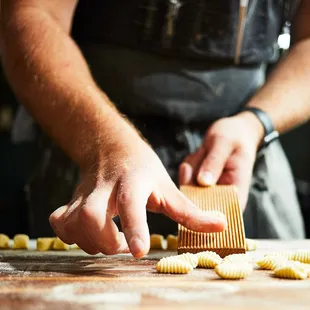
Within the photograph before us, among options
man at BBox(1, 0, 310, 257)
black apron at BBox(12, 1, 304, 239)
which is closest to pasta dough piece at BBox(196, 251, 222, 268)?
man at BBox(1, 0, 310, 257)

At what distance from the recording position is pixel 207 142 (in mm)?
1522

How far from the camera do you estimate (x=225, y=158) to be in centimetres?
147

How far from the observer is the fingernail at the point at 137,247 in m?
0.92

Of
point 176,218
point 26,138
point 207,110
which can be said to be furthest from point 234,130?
point 26,138

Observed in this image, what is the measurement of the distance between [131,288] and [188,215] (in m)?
0.27

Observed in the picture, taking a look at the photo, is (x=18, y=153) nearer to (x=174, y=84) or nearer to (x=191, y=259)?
(x=174, y=84)

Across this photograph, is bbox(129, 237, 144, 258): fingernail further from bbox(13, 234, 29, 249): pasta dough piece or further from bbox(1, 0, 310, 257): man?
bbox(13, 234, 29, 249): pasta dough piece

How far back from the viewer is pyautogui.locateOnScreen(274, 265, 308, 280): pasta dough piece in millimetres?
917

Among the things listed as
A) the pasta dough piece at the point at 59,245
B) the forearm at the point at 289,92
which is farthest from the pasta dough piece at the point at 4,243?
the forearm at the point at 289,92

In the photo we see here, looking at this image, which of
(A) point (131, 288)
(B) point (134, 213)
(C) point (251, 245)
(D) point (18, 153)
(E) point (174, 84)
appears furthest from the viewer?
(D) point (18, 153)

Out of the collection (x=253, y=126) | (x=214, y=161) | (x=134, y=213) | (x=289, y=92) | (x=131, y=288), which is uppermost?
(x=289, y=92)

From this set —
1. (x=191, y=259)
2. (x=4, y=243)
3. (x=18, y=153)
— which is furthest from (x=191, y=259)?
(x=18, y=153)

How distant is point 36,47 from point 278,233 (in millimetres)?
906

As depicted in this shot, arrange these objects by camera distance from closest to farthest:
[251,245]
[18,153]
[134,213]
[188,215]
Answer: [134,213]
[188,215]
[251,245]
[18,153]
